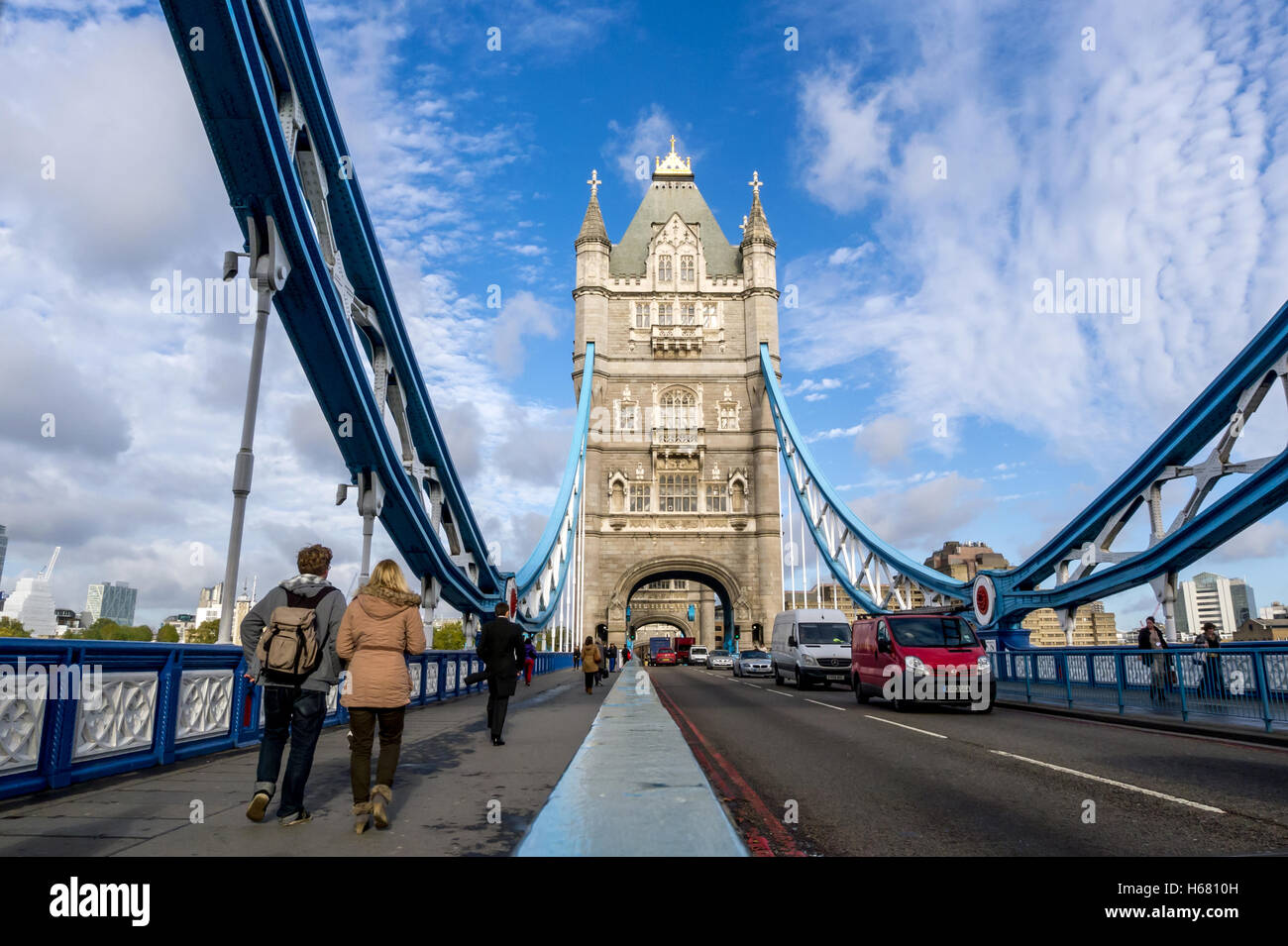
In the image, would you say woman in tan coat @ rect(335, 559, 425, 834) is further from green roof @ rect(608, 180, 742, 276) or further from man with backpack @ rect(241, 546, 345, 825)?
green roof @ rect(608, 180, 742, 276)

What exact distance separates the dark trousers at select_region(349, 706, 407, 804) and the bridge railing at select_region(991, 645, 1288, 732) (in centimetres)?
→ 1053

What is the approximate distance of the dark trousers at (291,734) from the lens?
15.3 ft

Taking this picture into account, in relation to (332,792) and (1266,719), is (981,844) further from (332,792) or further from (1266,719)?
(1266,719)

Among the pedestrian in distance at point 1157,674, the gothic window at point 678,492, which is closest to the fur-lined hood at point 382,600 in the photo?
the pedestrian in distance at point 1157,674

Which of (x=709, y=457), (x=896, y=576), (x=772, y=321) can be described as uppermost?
(x=772, y=321)

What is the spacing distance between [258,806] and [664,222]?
171 ft

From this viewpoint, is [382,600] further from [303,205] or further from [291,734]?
[303,205]

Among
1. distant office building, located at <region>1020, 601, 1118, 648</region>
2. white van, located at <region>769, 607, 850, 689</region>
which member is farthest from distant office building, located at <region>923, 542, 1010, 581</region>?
white van, located at <region>769, 607, 850, 689</region>

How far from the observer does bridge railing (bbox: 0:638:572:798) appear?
538cm

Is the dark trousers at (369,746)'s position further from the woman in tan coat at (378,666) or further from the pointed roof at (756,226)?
the pointed roof at (756,226)
